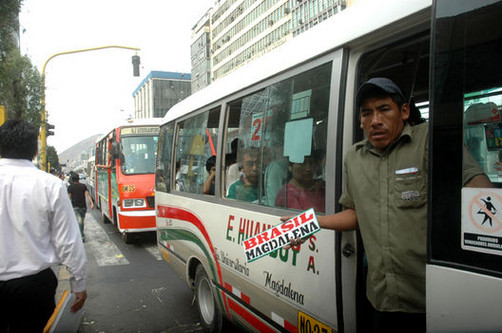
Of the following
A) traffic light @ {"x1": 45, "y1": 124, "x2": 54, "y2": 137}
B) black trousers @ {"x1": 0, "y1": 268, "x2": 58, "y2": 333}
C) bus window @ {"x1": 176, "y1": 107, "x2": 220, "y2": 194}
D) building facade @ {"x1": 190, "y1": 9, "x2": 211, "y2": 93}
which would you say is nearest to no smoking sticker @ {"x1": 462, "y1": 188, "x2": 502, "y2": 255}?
black trousers @ {"x1": 0, "y1": 268, "x2": 58, "y2": 333}

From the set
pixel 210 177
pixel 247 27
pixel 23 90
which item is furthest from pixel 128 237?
pixel 247 27

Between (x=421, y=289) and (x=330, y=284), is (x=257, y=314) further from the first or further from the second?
(x=421, y=289)

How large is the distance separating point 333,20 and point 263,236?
1403 mm

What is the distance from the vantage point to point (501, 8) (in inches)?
56.6

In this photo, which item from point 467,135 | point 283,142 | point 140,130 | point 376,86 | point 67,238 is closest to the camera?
point 467,135

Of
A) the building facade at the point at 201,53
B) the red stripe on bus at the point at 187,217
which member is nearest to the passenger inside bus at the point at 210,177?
the red stripe on bus at the point at 187,217

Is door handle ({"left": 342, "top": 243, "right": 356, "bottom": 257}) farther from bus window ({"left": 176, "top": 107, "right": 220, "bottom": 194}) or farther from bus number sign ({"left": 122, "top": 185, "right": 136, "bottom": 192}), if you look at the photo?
bus number sign ({"left": 122, "top": 185, "right": 136, "bottom": 192})

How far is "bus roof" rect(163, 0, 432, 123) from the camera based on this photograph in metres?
1.94

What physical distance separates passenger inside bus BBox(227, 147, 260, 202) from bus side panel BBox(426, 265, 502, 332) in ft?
5.72

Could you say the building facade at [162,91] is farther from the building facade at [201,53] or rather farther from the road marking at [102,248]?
the road marking at [102,248]

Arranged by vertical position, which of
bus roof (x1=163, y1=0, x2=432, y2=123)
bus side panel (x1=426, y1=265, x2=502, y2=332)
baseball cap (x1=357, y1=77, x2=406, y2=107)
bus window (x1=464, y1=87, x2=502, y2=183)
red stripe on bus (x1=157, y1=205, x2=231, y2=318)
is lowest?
red stripe on bus (x1=157, y1=205, x2=231, y2=318)

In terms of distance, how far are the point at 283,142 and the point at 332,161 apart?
2.01 ft

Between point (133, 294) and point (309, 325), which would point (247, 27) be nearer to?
point (133, 294)

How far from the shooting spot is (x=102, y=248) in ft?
30.0
